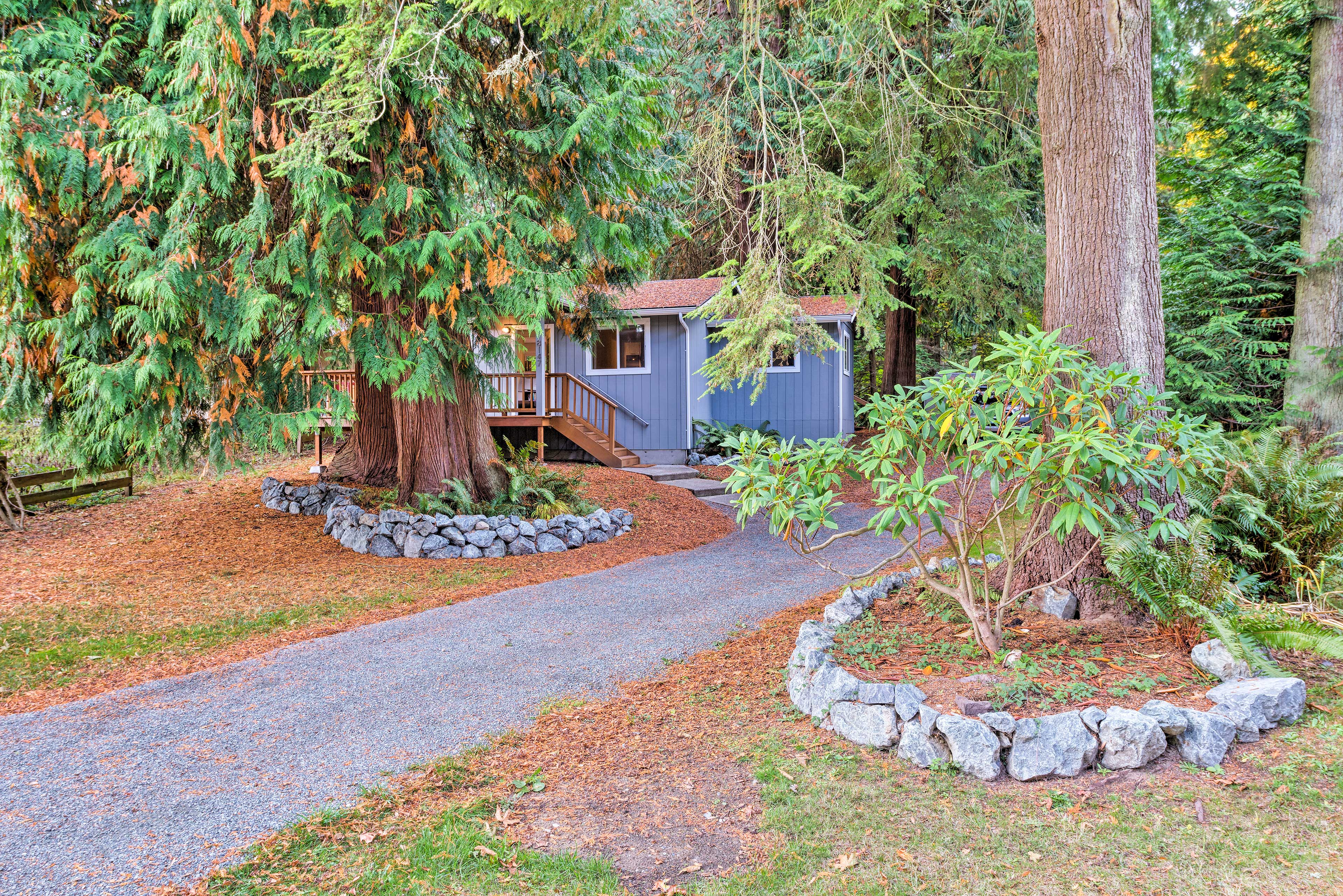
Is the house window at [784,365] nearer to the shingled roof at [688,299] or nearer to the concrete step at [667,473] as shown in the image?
the shingled roof at [688,299]

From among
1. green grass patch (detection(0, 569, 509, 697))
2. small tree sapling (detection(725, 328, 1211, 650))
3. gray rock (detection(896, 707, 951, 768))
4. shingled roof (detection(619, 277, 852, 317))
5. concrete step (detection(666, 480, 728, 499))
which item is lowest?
green grass patch (detection(0, 569, 509, 697))

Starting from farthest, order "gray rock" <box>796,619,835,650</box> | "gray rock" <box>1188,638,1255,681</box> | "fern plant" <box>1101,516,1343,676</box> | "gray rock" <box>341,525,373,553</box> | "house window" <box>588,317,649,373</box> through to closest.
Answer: "house window" <box>588,317,649,373</box> < "gray rock" <box>341,525,373,553</box> < "gray rock" <box>796,619,835,650</box> < "fern plant" <box>1101,516,1343,676</box> < "gray rock" <box>1188,638,1255,681</box>

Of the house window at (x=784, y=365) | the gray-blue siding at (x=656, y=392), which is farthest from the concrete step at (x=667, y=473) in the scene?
the house window at (x=784, y=365)

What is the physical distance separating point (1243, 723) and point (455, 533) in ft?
22.5

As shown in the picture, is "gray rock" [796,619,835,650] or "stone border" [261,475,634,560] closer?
"gray rock" [796,619,835,650]

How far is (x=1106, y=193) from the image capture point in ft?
15.0

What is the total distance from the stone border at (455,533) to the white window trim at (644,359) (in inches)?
252

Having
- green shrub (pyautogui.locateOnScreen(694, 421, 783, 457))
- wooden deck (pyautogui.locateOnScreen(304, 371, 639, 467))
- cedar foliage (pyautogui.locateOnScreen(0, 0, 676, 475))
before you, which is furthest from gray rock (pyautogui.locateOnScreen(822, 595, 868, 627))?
green shrub (pyautogui.locateOnScreen(694, 421, 783, 457))

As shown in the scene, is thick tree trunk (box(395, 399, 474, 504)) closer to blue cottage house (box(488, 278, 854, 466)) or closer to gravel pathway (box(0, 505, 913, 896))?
gravel pathway (box(0, 505, 913, 896))

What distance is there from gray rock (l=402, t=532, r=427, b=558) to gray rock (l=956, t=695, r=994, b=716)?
236 inches

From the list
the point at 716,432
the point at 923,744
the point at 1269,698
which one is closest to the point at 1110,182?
the point at 1269,698

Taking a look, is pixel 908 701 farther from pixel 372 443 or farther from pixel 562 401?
pixel 562 401

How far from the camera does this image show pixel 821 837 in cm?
285

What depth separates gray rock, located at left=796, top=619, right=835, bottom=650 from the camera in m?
4.32
